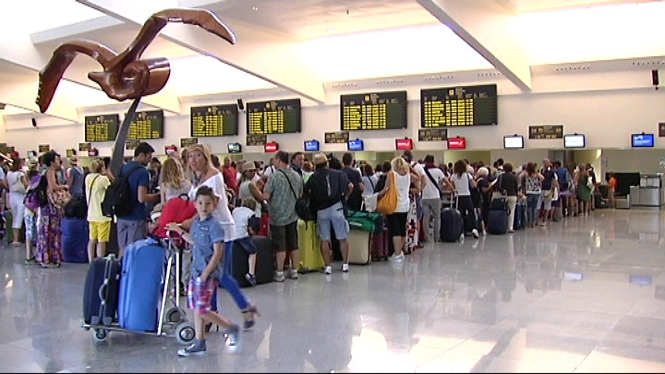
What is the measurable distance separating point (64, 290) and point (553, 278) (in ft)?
20.0

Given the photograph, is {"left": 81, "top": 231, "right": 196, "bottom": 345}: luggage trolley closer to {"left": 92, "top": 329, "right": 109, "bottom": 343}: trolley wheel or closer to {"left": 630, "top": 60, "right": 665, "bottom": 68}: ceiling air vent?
{"left": 92, "top": 329, "right": 109, "bottom": 343}: trolley wheel

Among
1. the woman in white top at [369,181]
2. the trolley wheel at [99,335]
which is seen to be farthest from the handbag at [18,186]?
the trolley wheel at [99,335]

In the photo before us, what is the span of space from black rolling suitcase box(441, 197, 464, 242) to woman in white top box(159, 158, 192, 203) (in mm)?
7290

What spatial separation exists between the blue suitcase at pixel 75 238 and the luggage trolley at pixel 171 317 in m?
4.79

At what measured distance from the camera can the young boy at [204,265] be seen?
193 inches

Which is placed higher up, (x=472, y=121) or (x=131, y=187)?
(x=472, y=121)

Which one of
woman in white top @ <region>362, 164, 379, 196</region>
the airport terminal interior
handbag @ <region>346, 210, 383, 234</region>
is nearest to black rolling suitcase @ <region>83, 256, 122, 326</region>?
the airport terminal interior

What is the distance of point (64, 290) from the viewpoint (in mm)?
7781

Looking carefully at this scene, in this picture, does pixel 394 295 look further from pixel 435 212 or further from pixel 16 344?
pixel 435 212

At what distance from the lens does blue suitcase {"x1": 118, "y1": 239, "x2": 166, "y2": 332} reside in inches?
209

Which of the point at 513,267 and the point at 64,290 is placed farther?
the point at 513,267

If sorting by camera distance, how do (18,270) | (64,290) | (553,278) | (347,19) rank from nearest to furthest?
(64,290)
(553,278)
(18,270)
(347,19)

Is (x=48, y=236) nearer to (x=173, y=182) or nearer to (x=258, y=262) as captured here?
(x=258, y=262)

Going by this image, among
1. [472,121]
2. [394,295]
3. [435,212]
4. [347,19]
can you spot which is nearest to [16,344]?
[394,295]
